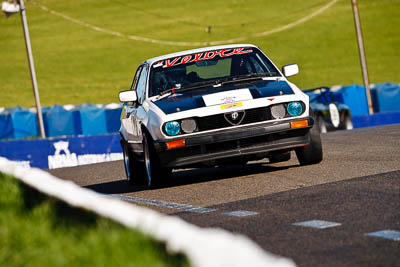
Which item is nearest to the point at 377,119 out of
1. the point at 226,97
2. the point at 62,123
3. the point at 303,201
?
the point at 62,123

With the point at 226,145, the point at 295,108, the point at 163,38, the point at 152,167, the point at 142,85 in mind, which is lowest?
the point at 152,167

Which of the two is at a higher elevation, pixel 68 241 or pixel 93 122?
pixel 68 241

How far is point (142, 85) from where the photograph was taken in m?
11.7

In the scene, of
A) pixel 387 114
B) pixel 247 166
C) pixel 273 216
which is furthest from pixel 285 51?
pixel 273 216

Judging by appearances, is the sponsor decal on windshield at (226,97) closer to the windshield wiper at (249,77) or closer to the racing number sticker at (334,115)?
the windshield wiper at (249,77)

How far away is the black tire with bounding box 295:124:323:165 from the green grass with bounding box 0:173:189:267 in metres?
5.09

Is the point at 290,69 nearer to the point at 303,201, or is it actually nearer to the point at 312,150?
the point at 312,150

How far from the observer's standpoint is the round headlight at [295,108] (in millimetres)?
10172

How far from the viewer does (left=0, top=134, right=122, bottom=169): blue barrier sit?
830 inches

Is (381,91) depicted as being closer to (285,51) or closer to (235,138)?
(235,138)

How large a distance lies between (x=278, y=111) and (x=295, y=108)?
0.24 meters

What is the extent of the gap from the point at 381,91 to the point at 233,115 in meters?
24.8

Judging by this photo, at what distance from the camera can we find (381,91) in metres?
33.8

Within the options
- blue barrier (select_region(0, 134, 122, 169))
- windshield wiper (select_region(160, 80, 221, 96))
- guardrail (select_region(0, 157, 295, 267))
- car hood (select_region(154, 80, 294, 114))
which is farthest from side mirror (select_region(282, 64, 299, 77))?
blue barrier (select_region(0, 134, 122, 169))
